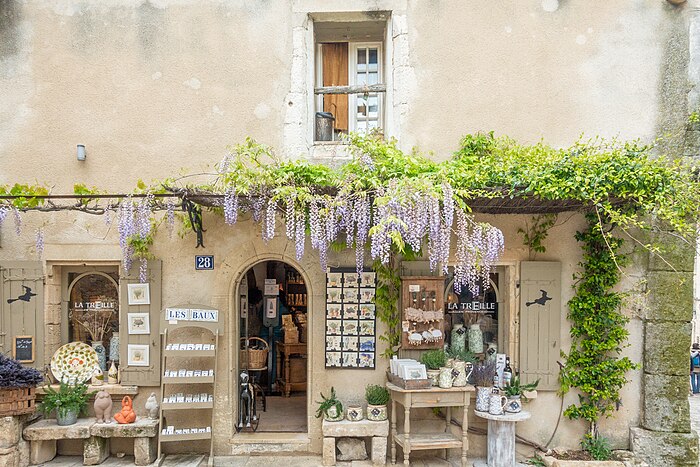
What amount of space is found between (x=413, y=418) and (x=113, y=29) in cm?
489

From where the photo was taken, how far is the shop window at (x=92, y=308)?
15.6ft

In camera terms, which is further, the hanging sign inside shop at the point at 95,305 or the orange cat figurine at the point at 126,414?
the hanging sign inside shop at the point at 95,305

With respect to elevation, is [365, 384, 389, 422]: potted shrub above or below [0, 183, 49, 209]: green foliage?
below

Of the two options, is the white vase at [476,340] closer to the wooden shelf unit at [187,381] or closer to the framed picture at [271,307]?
the wooden shelf unit at [187,381]

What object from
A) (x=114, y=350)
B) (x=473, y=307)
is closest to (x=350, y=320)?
(x=473, y=307)

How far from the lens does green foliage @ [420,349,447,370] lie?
14.0ft

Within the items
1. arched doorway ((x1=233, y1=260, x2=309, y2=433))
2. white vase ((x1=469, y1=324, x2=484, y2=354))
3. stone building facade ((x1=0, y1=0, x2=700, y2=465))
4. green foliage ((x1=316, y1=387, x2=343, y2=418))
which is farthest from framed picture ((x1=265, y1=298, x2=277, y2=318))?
white vase ((x1=469, y1=324, x2=484, y2=354))

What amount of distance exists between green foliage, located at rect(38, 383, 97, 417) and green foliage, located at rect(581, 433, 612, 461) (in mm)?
4823

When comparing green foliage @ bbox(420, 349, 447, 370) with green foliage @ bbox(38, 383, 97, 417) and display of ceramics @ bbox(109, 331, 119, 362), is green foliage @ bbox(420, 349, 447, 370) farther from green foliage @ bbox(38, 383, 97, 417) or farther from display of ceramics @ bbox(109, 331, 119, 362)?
green foliage @ bbox(38, 383, 97, 417)

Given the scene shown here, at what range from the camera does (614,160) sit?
3750 mm

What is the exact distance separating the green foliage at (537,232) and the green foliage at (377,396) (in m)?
1.95

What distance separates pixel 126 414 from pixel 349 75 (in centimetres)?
404

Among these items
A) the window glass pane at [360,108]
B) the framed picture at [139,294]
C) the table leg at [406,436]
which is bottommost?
the table leg at [406,436]

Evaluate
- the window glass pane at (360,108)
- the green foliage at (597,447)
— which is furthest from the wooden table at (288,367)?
the green foliage at (597,447)
